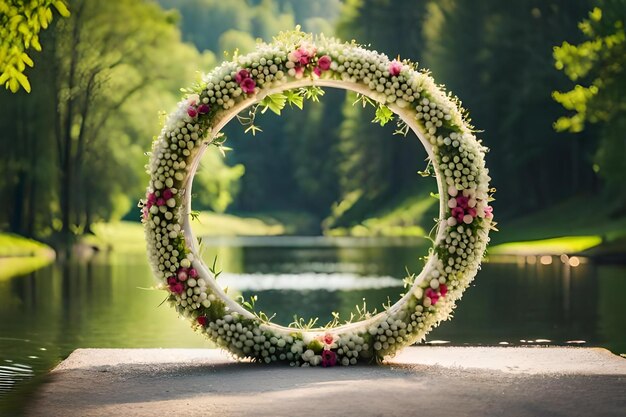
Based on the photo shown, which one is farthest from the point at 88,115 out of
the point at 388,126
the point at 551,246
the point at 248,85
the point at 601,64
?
the point at 248,85

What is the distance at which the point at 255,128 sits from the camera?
11422 mm

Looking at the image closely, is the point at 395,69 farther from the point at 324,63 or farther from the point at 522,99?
the point at 522,99

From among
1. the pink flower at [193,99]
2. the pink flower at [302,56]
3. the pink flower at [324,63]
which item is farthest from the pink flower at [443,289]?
the pink flower at [193,99]

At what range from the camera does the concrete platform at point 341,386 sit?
28.5 feet

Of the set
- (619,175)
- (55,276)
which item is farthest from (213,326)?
(619,175)

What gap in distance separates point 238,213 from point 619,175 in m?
58.2

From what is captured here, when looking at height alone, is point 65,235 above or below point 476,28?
below

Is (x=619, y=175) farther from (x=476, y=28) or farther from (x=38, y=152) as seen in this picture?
(x=476, y=28)

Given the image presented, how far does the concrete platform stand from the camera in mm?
8680

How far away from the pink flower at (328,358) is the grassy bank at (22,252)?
21.9m

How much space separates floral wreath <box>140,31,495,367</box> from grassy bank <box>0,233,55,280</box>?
69.7ft

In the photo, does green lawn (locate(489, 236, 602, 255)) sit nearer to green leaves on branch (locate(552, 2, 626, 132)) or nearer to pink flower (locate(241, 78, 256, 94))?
green leaves on branch (locate(552, 2, 626, 132))

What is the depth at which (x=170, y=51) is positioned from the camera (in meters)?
44.4

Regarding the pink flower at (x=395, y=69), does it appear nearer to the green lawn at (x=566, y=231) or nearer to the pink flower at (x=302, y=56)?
the pink flower at (x=302, y=56)
